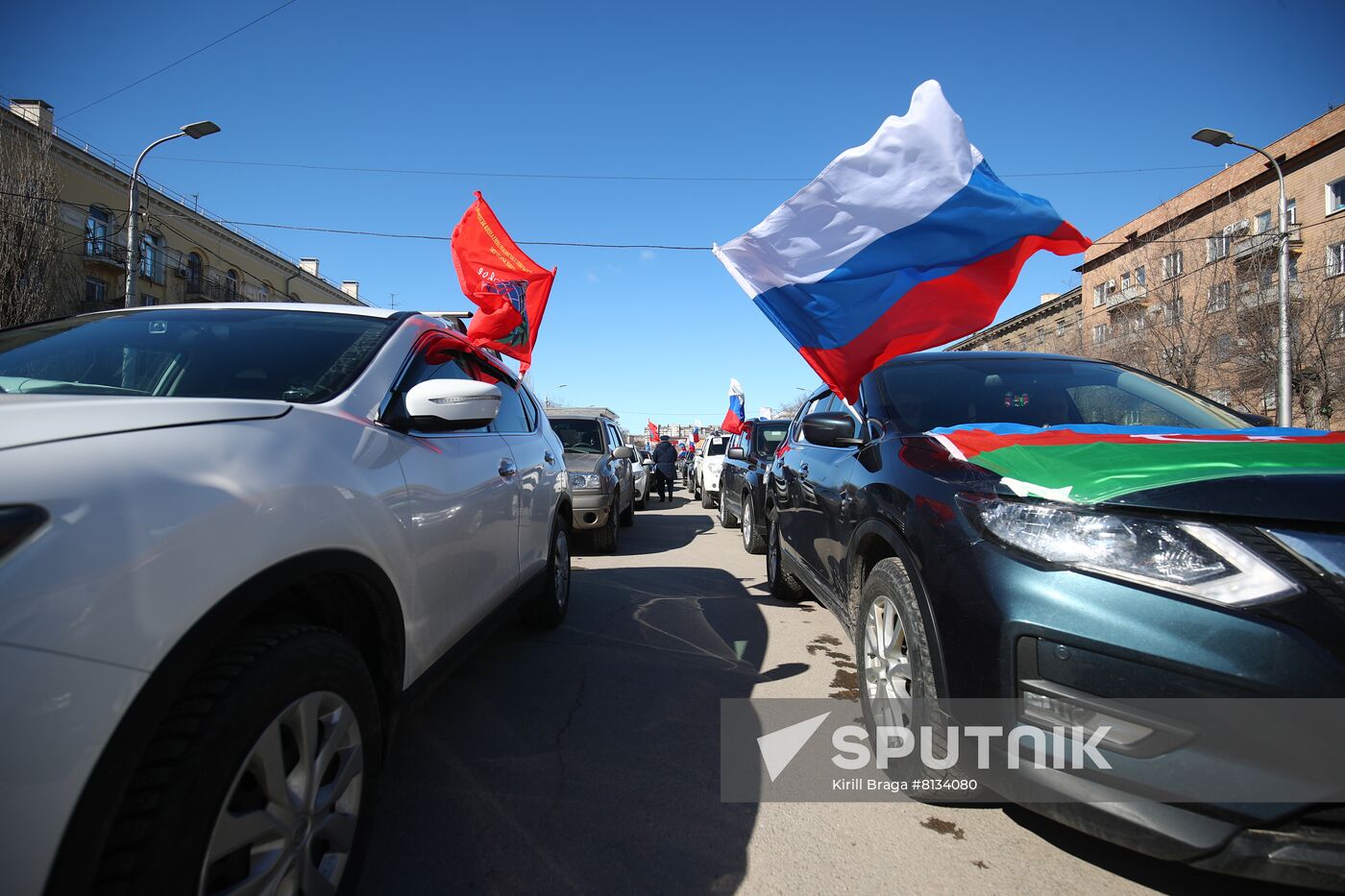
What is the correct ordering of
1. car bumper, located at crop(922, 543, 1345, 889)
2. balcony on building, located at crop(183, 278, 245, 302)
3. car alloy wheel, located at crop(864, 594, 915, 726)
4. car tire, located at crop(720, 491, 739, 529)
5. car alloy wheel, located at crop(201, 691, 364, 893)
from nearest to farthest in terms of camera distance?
car alloy wheel, located at crop(201, 691, 364, 893) < car bumper, located at crop(922, 543, 1345, 889) < car alloy wheel, located at crop(864, 594, 915, 726) < car tire, located at crop(720, 491, 739, 529) < balcony on building, located at crop(183, 278, 245, 302)

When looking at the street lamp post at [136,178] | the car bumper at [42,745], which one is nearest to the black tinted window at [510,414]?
the car bumper at [42,745]

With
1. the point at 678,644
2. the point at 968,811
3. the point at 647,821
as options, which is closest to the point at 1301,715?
the point at 968,811

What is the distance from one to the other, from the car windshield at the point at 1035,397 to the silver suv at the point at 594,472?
12.6 feet

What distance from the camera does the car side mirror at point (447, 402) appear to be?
87.3 inches

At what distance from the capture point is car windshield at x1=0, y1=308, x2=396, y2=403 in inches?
80.8

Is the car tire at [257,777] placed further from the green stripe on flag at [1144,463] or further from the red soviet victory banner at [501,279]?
the red soviet victory banner at [501,279]

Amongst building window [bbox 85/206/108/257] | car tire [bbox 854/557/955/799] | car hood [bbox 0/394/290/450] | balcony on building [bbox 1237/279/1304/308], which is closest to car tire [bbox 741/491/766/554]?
car tire [bbox 854/557/955/799]

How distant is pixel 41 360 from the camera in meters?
2.17

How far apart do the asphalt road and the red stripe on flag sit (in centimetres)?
178

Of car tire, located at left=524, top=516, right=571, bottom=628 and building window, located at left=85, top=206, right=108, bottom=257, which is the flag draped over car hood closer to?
car tire, located at left=524, top=516, right=571, bottom=628

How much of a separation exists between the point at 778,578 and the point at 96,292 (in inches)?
1313

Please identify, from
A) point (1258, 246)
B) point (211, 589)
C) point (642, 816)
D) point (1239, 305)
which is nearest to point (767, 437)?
point (642, 816)

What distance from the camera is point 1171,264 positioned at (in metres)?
19.7

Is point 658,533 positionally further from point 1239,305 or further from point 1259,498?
point 1239,305
